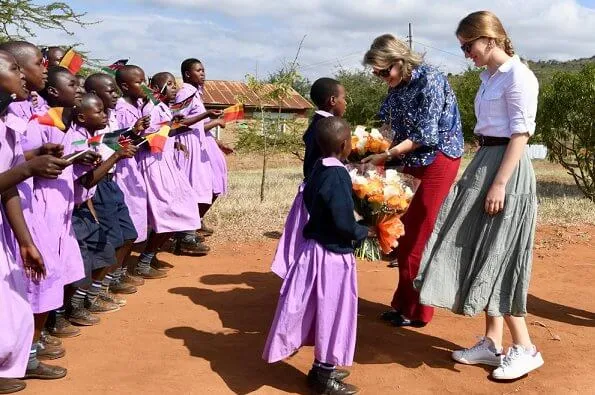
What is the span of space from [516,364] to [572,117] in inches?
394

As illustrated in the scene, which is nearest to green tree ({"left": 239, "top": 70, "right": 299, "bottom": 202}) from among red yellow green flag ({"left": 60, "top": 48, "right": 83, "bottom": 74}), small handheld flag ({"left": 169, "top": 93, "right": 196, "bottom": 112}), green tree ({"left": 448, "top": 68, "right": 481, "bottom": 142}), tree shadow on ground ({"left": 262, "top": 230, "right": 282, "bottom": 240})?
tree shadow on ground ({"left": 262, "top": 230, "right": 282, "bottom": 240})

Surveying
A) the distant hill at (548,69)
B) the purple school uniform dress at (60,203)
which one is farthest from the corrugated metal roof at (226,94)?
the purple school uniform dress at (60,203)

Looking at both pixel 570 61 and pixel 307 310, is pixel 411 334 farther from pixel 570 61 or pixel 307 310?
pixel 570 61

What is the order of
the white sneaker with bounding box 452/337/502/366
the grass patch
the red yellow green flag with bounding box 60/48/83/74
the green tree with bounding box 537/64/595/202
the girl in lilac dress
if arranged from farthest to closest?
the green tree with bounding box 537/64/595/202 < the grass patch < the red yellow green flag with bounding box 60/48/83/74 < the white sneaker with bounding box 452/337/502/366 < the girl in lilac dress

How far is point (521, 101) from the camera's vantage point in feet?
12.6

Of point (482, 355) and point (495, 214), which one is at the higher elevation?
point (495, 214)

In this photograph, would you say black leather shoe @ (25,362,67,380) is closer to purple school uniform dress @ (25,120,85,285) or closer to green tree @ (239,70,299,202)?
purple school uniform dress @ (25,120,85,285)

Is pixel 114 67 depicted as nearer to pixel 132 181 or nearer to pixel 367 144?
pixel 132 181

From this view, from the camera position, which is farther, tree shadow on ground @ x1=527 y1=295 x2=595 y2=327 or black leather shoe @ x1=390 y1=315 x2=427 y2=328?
tree shadow on ground @ x1=527 y1=295 x2=595 y2=327

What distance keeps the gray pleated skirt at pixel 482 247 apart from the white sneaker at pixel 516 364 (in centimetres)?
29

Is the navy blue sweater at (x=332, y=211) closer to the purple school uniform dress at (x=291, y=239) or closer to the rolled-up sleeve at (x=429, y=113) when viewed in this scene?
the purple school uniform dress at (x=291, y=239)

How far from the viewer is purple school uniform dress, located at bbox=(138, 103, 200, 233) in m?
6.40

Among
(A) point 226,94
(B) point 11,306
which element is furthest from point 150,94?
(A) point 226,94

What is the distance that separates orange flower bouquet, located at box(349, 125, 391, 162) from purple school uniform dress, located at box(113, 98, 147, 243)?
2.32 metres
